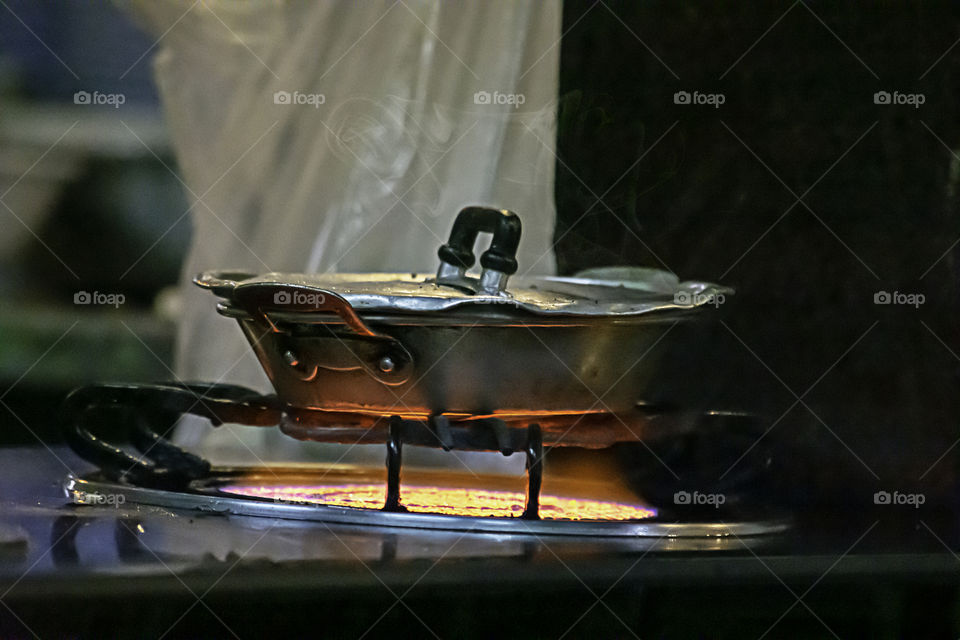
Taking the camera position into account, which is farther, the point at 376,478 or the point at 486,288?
the point at 376,478

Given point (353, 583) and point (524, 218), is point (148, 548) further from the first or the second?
point (524, 218)

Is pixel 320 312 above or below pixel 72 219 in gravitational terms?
below

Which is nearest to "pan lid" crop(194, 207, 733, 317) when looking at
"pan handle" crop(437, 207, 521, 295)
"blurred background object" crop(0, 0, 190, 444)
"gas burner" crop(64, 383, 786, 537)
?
"pan handle" crop(437, 207, 521, 295)

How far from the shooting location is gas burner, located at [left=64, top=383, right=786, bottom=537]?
0.92 m

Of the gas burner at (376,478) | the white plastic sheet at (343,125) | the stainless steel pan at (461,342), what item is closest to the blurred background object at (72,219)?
the white plastic sheet at (343,125)

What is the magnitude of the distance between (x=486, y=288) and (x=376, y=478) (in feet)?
1.13

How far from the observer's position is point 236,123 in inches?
52.6

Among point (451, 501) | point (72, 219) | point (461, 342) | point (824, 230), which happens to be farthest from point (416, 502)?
A: point (72, 219)

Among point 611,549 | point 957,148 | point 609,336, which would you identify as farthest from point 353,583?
point 957,148

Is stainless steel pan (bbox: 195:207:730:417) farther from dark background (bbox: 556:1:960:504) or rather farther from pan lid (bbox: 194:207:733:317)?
dark background (bbox: 556:1:960:504)

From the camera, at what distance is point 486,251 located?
3.12 feet

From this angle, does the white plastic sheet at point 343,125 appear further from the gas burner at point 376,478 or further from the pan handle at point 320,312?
the pan handle at point 320,312

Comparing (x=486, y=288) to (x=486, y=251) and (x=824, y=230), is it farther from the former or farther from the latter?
(x=824, y=230)

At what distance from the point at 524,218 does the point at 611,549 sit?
0.55 meters
